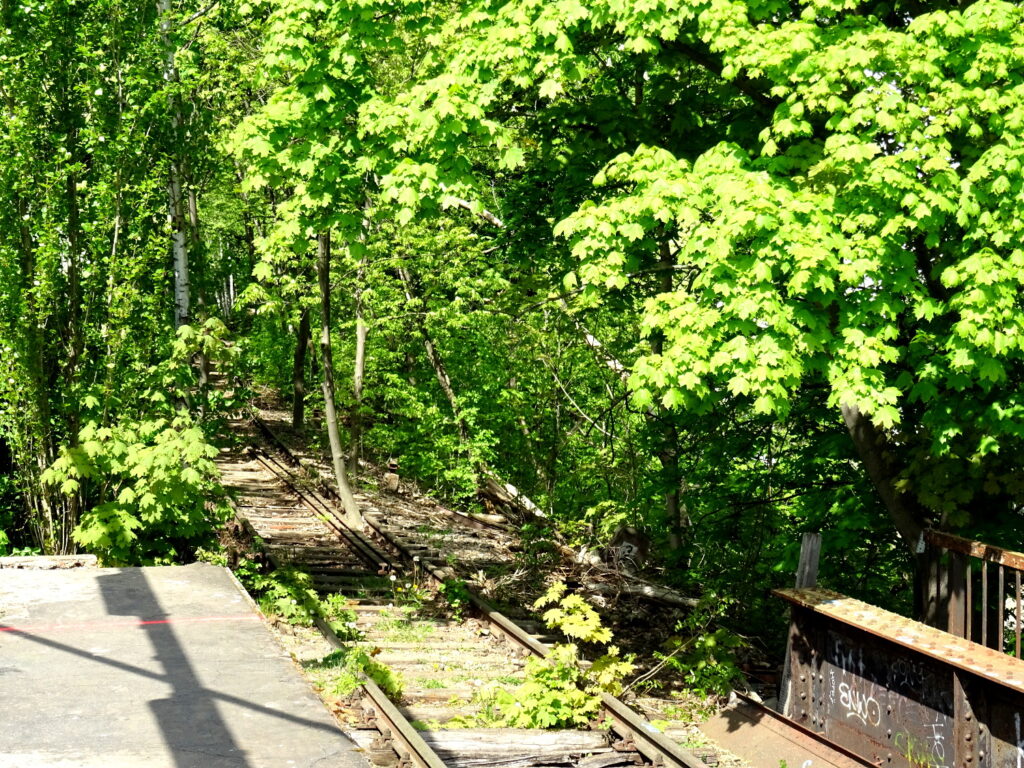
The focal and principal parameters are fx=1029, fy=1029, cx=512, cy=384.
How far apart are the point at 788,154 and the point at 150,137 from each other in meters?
8.19

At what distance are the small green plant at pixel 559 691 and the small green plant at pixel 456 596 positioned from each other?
9.74ft

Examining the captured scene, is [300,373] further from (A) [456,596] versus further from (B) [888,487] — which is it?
(B) [888,487]

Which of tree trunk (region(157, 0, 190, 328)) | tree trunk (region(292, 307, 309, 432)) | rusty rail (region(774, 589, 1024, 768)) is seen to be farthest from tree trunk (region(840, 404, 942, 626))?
tree trunk (region(292, 307, 309, 432))

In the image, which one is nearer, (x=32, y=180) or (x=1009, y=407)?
(x=1009, y=407)

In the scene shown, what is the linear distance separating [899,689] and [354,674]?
4458 millimetres

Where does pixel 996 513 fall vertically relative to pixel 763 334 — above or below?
below

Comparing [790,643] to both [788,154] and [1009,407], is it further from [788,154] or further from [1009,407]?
[788,154]

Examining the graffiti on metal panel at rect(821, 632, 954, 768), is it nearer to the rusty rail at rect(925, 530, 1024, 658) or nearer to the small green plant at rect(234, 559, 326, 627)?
the rusty rail at rect(925, 530, 1024, 658)

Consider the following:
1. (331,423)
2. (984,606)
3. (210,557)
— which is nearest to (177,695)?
(210,557)

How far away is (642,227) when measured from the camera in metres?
8.78

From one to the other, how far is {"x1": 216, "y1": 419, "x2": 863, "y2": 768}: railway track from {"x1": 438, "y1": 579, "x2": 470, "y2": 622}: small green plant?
11 centimetres

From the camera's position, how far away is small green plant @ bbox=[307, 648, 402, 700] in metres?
8.45

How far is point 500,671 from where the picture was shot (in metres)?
10.5

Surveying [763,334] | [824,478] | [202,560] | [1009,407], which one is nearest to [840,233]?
[763,334]
